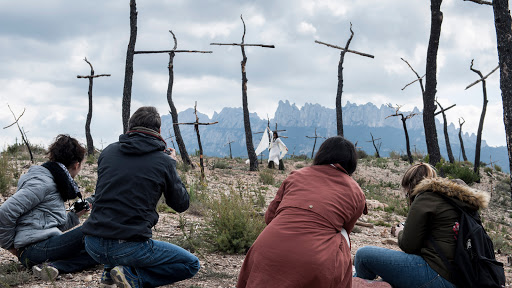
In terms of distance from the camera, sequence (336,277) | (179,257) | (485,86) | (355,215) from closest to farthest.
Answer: (336,277) < (355,215) < (179,257) < (485,86)

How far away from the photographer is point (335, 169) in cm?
303

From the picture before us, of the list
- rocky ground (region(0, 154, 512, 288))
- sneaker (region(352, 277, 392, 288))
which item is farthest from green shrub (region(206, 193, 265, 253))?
sneaker (region(352, 277, 392, 288))

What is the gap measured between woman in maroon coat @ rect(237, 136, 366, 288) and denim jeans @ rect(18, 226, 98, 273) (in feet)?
5.70

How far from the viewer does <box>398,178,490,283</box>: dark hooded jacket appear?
126 inches

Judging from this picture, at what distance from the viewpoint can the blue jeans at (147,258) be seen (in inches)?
129

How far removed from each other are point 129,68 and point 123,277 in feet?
36.7

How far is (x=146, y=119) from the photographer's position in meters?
3.39

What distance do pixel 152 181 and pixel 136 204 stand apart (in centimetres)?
19

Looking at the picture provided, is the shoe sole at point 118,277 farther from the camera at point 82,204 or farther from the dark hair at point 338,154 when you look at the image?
the dark hair at point 338,154

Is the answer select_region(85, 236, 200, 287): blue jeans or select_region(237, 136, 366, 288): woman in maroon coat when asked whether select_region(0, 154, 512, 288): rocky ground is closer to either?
select_region(85, 236, 200, 287): blue jeans

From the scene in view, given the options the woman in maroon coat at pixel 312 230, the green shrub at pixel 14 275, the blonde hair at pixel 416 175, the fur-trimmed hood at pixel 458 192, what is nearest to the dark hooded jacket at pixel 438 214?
the fur-trimmed hood at pixel 458 192

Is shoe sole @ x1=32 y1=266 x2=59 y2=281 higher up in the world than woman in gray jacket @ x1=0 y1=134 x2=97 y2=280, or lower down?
lower down

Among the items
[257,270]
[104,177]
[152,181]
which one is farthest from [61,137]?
[257,270]

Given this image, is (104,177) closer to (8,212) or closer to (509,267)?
(8,212)
